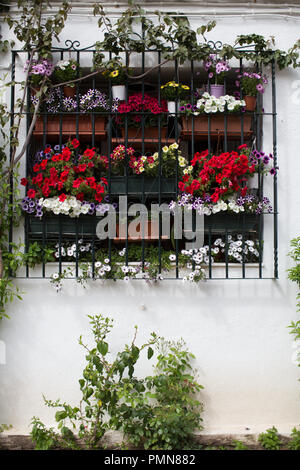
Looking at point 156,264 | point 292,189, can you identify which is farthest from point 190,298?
point 292,189

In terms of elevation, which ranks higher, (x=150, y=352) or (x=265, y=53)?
(x=265, y=53)

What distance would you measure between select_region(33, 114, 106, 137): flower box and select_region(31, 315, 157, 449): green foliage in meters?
1.71

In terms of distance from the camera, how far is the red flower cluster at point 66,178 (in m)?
3.79

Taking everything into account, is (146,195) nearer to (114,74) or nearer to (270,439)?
(114,74)

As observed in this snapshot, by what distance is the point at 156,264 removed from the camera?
3.87 metres

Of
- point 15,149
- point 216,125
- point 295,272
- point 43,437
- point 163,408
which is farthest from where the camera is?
point 216,125

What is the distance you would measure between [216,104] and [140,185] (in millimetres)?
997

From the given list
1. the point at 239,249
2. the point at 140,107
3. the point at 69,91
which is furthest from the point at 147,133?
the point at 239,249

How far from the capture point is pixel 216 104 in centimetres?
396

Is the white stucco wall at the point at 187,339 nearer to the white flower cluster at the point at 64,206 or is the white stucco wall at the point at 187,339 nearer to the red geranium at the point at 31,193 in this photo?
the white flower cluster at the point at 64,206

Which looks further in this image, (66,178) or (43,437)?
(66,178)

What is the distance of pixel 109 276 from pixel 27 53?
216 cm

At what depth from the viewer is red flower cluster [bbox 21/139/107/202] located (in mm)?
3795
